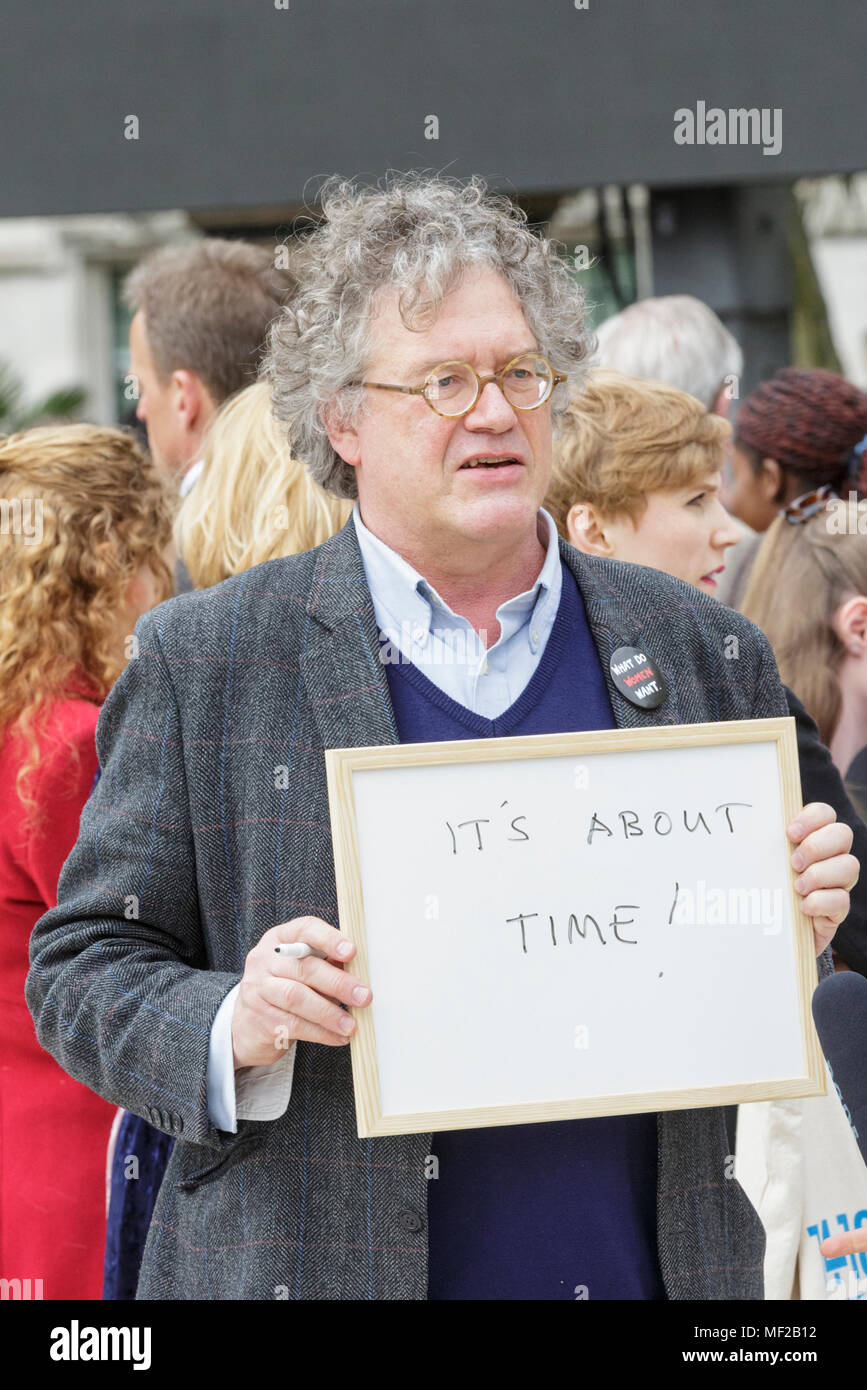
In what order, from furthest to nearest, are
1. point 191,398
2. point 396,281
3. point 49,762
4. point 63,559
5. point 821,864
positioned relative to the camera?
1. point 191,398
2. point 63,559
3. point 49,762
4. point 396,281
5. point 821,864

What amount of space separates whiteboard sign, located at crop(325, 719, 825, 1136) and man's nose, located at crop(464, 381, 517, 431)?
436 mm

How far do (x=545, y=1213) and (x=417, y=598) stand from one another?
818mm

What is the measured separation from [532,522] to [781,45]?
2.28 m

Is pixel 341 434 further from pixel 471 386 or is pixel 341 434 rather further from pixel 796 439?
pixel 796 439

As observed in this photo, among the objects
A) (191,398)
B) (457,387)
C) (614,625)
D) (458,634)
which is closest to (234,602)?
(458,634)

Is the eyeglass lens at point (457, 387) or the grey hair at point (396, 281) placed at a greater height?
the grey hair at point (396, 281)

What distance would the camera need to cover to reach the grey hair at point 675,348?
3.79m

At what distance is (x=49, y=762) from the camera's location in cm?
262

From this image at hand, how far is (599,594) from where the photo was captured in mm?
2064

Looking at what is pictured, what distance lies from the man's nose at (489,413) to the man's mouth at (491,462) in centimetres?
4

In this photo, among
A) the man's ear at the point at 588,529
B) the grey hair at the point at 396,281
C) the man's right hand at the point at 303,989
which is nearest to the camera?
the man's right hand at the point at 303,989

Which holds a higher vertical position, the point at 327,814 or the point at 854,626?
the point at 854,626

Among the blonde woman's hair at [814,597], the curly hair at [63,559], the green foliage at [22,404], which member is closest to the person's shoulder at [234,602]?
the curly hair at [63,559]

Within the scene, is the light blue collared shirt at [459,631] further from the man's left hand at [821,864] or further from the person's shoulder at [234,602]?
the man's left hand at [821,864]
